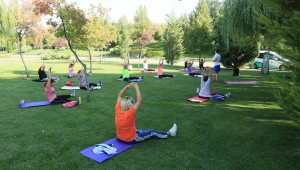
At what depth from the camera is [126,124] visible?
618cm

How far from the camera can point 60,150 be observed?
6.02 meters

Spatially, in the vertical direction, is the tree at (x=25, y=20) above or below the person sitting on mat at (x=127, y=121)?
above

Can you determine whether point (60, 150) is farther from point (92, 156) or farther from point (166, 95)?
point (166, 95)

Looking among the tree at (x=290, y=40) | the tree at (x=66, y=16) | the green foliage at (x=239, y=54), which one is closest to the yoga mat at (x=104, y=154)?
the tree at (x=290, y=40)

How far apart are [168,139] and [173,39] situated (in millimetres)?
24615

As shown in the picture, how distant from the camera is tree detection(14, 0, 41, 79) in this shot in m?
17.7

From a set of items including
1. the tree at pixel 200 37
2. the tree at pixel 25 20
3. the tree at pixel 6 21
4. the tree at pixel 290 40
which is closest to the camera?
the tree at pixel 290 40

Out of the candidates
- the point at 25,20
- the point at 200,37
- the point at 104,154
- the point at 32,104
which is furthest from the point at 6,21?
the point at 200,37

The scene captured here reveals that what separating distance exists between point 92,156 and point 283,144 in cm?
477

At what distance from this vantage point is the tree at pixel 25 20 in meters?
17.7

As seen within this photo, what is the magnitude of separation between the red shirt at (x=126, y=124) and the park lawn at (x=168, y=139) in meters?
0.35

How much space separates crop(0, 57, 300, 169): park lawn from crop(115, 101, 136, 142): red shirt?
35 centimetres

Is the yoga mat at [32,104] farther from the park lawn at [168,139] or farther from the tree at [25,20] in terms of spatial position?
the tree at [25,20]

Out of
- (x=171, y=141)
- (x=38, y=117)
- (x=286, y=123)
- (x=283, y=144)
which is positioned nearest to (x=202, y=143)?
(x=171, y=141)
